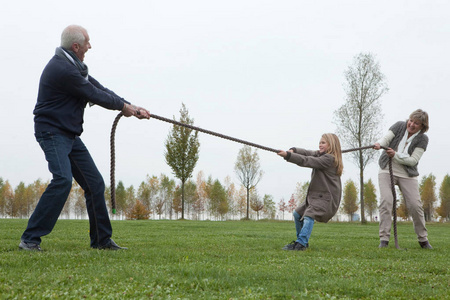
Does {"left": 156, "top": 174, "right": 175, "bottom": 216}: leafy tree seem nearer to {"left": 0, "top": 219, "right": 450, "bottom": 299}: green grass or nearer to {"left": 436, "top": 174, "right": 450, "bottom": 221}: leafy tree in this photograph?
{"left": 436, "top": 174, "right": 450, "bottom": 221}: leafy tree

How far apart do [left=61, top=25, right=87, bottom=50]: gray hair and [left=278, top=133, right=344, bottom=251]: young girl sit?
3776 millimetres

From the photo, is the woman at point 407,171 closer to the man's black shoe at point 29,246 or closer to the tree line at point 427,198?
the man's black shoe at point 29,246

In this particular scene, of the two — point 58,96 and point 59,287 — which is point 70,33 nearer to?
point 58,96

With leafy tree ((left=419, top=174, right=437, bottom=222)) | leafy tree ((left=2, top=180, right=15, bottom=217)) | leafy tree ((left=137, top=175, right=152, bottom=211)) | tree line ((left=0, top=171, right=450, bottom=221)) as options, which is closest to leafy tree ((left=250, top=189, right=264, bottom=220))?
tree line ((left=0, top=171, right=450, bottom=221))

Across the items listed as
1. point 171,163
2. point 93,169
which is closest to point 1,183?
point 171,163

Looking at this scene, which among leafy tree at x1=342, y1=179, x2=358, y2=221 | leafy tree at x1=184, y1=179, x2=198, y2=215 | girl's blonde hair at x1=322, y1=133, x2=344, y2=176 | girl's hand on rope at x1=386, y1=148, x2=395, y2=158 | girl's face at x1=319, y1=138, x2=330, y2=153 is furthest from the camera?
leafy tree at x1=184, y1=179, x2=198, y2=215

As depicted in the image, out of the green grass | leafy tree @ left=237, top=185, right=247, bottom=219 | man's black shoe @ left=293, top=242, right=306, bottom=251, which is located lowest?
leafy tree @ left=237, top=185, right=247, bottom=219

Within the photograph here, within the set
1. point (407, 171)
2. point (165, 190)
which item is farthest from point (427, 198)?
point (407, 171)

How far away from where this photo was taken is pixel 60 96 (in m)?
5.90

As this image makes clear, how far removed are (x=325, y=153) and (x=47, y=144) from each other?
4.79 meters

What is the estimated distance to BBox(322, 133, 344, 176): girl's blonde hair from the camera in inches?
300

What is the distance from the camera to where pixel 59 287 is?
3650 millimetres

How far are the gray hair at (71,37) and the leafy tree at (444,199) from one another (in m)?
83.1

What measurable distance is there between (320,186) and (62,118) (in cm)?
459
